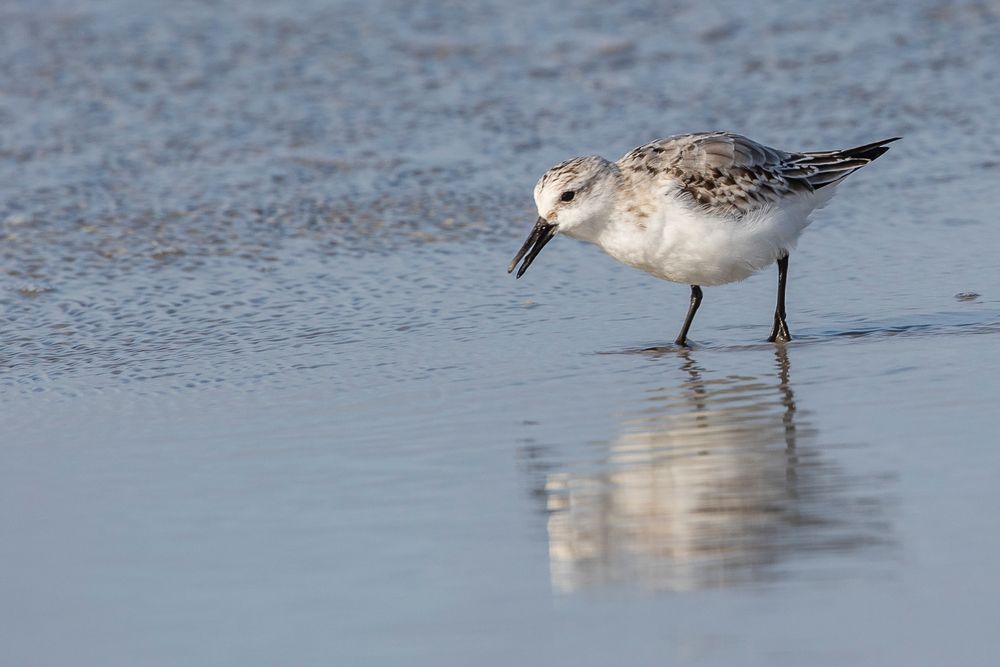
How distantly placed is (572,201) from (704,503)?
2.11 metres

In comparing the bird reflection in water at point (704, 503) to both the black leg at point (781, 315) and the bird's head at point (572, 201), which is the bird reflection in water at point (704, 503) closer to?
the black leg at point (781, 315)

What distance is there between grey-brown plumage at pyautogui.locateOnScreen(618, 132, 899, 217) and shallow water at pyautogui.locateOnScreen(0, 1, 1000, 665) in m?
0.55

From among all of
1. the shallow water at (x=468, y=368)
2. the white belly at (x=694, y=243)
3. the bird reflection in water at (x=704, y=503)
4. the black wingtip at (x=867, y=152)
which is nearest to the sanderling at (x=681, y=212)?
the white belly at (x=694, y=243)

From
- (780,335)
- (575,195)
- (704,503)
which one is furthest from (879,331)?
(704,503)

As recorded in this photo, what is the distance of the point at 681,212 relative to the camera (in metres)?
6.17

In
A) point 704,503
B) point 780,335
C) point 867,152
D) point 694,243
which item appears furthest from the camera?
point 867,152

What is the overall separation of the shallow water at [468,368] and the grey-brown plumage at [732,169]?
0.55m

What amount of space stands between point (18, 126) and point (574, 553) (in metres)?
7.12

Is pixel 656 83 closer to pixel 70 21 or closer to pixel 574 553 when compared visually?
pixel 70 21

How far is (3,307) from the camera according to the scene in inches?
278

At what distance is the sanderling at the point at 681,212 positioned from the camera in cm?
618

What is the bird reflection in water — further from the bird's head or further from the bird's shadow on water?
the bird's head

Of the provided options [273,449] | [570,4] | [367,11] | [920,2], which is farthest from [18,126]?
[920,2]

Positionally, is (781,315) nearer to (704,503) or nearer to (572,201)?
(572,201)
